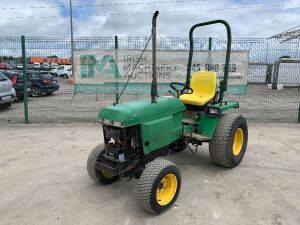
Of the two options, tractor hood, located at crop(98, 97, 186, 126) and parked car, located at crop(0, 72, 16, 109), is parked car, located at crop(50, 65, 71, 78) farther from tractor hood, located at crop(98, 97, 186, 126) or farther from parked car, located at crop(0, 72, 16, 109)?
tractor hood, located at crop(98, 97, 186, 126)

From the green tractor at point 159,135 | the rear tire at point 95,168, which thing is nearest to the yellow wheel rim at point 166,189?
the green tractor at point 159,135

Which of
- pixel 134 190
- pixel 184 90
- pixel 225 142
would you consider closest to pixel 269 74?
pixel 184 90

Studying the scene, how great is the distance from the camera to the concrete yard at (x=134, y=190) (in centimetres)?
335

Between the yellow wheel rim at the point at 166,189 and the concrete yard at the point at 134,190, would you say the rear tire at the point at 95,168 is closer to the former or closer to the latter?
the concrete yard at the point at 134,190

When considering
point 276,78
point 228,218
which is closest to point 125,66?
point 228,218

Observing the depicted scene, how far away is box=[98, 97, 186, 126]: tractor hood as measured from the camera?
343 centimetres

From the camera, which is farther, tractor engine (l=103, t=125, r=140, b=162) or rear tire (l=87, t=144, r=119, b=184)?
rear tire (l=87, t=144, r=119, b=184)

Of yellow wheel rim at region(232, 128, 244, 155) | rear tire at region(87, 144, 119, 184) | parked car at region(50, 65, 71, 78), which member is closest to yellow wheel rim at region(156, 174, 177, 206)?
rear tire at region(87, 144, 119, 184)

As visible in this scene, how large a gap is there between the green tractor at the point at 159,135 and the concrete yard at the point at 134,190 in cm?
26

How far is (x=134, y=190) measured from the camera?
4016 mm

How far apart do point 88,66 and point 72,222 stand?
211 inches

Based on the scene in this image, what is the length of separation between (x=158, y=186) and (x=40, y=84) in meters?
12.5

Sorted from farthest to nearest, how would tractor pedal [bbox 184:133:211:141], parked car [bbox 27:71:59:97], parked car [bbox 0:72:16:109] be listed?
parked car [bbox 27:71:59:97]
parked car [bbox 0:72:16:109]
tractor pedal [bbox 184:133:211:141]

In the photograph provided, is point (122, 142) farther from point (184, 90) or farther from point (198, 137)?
point (184, 90)
